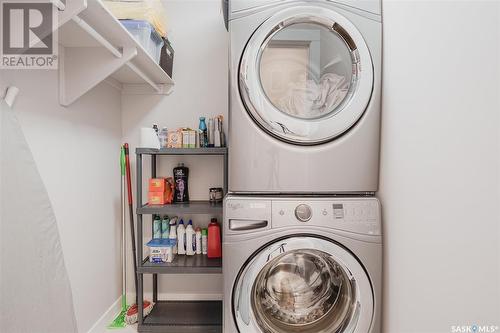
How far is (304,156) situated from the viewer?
4.19ft

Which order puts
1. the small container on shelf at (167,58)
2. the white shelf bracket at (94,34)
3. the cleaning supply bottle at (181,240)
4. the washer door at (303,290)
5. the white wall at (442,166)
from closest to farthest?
the white wall at (442,166) < the white shelf bracket at (94,34) < the washer door at (303,290) < the small container on shelf at (167,58) < the cleaning supply bottle at (181,240)

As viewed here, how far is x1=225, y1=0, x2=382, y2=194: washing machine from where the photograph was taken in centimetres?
125

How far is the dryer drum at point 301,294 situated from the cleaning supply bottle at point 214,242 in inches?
16.4

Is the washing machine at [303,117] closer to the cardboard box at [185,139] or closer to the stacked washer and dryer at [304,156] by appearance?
the stacked washer and dryer at [304,156]

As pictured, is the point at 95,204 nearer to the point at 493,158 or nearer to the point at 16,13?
the point at 16,13

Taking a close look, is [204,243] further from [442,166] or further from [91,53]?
[442,166]

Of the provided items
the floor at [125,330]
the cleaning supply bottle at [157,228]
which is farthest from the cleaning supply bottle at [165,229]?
the floor at [125,330]

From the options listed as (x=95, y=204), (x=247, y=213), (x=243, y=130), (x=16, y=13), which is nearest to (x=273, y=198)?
(x=247, y=213)

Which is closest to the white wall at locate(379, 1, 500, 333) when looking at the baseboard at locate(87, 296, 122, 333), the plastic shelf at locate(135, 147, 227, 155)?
the plastic shelf at locate(135, 147, 227, 155)

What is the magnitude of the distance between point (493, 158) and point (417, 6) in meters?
0.66

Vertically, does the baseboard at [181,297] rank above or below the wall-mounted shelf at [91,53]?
below

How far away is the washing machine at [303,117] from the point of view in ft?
4.11

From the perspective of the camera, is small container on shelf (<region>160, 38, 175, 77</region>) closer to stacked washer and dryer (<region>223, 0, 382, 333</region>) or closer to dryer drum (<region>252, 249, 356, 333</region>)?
stacked washer and dryer (<region>223, 0, 382, 333</region>)

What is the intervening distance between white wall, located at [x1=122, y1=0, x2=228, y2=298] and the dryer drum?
0.64m
